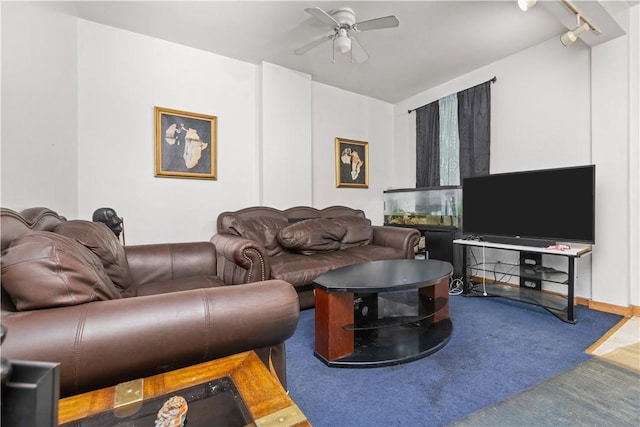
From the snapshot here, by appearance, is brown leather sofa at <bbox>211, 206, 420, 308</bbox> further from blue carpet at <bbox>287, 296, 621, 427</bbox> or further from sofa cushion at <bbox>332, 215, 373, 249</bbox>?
blue carpet at <bbox>287, 296, 621, 427</bbox>

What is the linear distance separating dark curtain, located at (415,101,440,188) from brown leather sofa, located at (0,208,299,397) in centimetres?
347

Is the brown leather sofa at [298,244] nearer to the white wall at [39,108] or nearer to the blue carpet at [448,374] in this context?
the blue carpet at [448,374]

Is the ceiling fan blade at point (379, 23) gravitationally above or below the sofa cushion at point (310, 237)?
above

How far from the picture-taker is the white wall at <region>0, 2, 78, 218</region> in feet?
4.66

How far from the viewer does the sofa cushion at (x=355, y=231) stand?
3.37 meters

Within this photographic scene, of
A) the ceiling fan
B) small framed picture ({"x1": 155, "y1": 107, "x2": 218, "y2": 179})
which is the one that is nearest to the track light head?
the ceiling fan

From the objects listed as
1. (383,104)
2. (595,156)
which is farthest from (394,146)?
(595,156)

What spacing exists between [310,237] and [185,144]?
161cm

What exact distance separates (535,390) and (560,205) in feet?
5.73

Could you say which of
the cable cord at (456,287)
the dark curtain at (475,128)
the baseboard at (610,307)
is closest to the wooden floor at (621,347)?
the baseboard at (610,307)

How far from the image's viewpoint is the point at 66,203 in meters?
2.26

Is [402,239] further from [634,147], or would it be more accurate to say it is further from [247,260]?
[634,147]

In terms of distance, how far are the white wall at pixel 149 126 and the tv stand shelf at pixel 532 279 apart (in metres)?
2.68

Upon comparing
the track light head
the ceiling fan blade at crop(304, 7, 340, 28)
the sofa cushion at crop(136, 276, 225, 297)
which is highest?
the ceiling fan blade at crop(304, 7, 340, 28)
